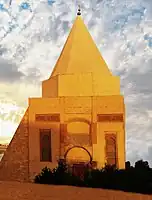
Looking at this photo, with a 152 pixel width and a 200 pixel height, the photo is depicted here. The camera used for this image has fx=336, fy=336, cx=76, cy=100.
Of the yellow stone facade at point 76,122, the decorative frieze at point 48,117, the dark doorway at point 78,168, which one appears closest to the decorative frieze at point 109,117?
the yellow stone facade at point 76,122

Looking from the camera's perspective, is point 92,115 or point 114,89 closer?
point 92,115

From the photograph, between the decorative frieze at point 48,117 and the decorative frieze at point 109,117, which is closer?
the decorative frieze at point 109,117

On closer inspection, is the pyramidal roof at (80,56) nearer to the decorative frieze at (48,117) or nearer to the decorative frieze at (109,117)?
the decorative frieze at (48,117)

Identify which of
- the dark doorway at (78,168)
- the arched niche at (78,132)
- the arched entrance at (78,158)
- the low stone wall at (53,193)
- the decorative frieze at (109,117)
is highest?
the decorative frieze at (109,117)

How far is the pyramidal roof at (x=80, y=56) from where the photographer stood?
1619 cm

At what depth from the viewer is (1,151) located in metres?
17.2

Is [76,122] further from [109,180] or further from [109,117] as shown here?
[109,180]

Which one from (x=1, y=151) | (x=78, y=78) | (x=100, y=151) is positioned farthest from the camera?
(x=1, y=151)

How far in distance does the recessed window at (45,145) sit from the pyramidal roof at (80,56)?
3.02 m

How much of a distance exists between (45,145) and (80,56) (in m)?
4.69

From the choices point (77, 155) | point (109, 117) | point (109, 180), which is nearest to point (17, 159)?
point (77, 155)

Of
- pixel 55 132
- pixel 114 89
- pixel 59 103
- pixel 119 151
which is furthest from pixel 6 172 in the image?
pixel 114 89

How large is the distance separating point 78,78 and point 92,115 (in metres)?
1.99

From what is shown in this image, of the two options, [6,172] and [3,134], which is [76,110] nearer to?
[6,172]
